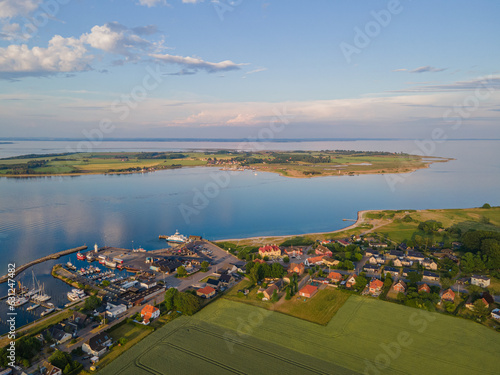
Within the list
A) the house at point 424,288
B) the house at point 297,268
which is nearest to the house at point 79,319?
the house at point 297,268

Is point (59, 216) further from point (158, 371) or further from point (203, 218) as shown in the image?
point (158, 371)

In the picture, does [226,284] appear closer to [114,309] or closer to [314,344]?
[114,309]

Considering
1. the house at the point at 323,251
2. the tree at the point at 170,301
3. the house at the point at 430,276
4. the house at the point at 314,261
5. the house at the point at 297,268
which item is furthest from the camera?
the house at the point at 323,251

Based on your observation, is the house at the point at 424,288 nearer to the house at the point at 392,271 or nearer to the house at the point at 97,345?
the house at the point at 392,271

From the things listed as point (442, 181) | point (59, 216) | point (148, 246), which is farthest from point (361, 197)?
point (59, 216)

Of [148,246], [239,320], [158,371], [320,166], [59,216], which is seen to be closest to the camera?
[158,371]
